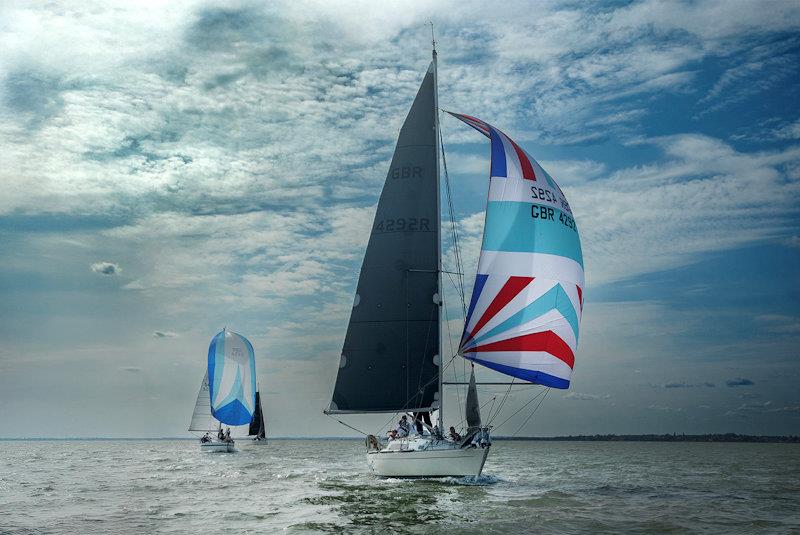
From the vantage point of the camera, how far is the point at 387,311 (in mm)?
25953

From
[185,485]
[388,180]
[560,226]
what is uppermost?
[388,180]

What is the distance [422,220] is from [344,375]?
637 cm

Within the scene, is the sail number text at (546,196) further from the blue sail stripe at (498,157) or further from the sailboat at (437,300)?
the blue sail stripe at (498,157)

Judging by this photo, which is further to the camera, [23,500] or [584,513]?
[23,500]

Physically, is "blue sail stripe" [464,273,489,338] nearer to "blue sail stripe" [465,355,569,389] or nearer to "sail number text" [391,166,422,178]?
"blue sail stripe" [465,355,569,389]

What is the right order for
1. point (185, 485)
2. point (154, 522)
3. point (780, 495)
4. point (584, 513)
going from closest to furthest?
point (154, 522) → point (584, 513) → point (780, 495) → point (185, 485)

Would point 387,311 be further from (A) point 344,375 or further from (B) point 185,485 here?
(B) point 185,485

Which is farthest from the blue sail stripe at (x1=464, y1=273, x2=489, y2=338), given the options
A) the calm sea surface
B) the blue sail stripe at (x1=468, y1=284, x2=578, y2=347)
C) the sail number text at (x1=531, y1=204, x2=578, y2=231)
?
the calm sea surface

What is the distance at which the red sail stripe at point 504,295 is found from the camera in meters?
22.0

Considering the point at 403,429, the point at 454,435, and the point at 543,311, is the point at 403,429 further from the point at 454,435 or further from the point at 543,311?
the point at 543,311

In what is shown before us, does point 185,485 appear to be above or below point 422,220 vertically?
below

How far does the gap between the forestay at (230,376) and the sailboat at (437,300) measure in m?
31.8

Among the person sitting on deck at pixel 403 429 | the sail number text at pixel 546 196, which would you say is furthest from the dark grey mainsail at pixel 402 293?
the sail number text at pixel 546 196

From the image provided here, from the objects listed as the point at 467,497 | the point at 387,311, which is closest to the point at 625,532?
the point at 467,497
